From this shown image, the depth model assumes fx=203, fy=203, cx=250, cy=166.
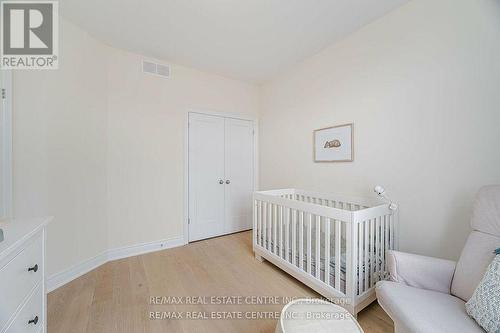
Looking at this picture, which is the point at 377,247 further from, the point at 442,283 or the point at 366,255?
the point at 442,283

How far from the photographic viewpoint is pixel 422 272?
125 centimetres

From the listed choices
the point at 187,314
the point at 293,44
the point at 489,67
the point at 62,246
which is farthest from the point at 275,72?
the point at 62,246

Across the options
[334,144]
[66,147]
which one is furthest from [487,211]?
[66,147]

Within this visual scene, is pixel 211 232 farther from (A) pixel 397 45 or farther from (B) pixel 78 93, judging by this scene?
(A) pixel 397 45

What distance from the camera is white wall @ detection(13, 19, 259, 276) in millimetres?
1743

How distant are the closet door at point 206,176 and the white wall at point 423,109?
1582 millimetres

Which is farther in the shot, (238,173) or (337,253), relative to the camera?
(238,173)

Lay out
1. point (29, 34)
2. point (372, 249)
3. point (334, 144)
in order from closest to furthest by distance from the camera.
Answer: point (372, 249)
point (29, 34)
point (334, 144)

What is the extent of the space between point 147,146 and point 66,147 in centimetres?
78

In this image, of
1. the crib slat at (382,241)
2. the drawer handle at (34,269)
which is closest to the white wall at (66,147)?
the drawer handle at (34,269)

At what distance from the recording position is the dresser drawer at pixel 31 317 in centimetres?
83

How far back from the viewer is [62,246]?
6.34 ft

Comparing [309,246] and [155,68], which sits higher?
[155,68]

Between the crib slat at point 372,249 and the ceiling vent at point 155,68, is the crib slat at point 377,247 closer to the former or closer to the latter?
the crib slat at point 372,249
